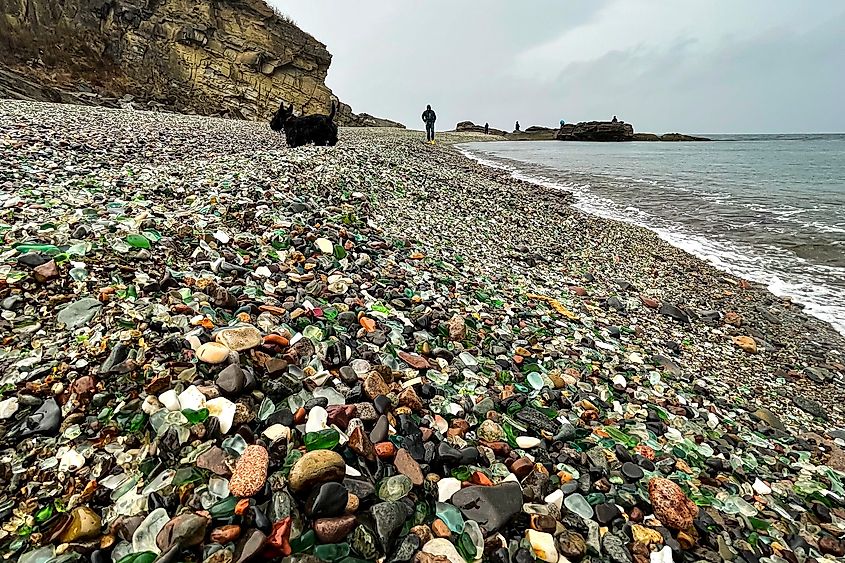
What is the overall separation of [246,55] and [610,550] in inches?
1355

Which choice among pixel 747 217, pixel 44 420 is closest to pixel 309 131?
pixel 44 420

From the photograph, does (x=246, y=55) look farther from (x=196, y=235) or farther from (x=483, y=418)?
(x=483, y=418)

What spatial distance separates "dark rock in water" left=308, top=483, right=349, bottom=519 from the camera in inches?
67.8

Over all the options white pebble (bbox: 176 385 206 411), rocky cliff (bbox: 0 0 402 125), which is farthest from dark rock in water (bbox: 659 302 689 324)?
rocky cliff (bbox: 0 0 402 125)

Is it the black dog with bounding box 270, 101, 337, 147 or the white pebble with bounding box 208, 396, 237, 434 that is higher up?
the black dog with bounding box 270, 101, 337, 147

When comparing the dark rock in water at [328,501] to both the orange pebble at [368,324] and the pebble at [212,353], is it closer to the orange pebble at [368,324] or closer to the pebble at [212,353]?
the pebble at [212,353]

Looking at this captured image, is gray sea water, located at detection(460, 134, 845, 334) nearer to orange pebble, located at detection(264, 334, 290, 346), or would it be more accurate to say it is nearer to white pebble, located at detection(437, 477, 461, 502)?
white pebble, located at detection(437, 477, 461, 502)

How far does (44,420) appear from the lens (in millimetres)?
1848

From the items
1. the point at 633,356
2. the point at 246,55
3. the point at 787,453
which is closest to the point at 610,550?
the point at 787,453

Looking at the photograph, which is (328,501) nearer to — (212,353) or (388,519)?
(388,519)

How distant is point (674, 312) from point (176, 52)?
106 ft

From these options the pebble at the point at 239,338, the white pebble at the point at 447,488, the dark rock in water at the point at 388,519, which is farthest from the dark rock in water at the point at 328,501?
the pebble at the point at 239,338

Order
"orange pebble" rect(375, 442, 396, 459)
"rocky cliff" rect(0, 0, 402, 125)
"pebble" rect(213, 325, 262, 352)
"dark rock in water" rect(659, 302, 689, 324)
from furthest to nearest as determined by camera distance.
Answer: "rocky cliff" rect(0, 0, 402, 125)
"dark rock in water" rect(659, 302, 689, 324)
"pebble" rect(213, 325, 262, 352)
"orange pebble" rect(375, 442, 396, 459)

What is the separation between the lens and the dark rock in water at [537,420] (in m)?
2.83
